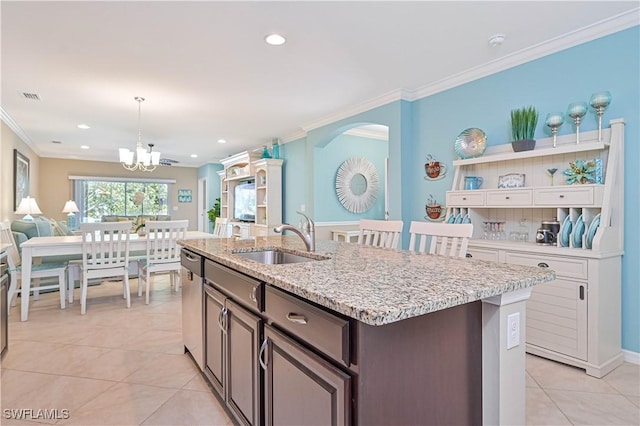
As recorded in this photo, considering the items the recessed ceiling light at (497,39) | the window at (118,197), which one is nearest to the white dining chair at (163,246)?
the recessed ceiling light at (497,39)

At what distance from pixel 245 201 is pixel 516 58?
5257 mm

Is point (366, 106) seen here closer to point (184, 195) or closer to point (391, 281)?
point (391, 281)

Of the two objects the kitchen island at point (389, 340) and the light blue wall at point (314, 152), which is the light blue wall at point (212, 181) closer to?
the light blue wall at point (314, 152)

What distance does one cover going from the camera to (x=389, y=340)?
0.99 m

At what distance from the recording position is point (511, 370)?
1229mm

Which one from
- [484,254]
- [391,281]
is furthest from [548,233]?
[391,281]

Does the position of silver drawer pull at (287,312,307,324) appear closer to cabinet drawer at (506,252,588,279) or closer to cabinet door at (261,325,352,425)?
cabinet door at (261,325,352,425)

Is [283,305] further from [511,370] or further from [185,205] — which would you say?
[185,205]

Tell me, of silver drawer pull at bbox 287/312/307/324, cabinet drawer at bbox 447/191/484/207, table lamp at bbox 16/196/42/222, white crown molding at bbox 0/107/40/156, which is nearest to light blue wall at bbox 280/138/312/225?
cabinet drawer at bbox 447/191/484/207

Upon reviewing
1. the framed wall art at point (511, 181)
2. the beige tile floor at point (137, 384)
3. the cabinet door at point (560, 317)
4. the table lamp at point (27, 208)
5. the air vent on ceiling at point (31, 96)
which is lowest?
the beige tile floor at point (137, 384)

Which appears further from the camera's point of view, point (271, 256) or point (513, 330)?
point (271, 256)

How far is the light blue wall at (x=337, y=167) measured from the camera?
549cm

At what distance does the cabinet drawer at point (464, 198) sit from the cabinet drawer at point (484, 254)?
408 millimetres

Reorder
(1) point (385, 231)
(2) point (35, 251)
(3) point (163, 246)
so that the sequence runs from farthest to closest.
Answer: (3) point (163, 246) → (2) point (35, 251) → (1) point (385, 231)
